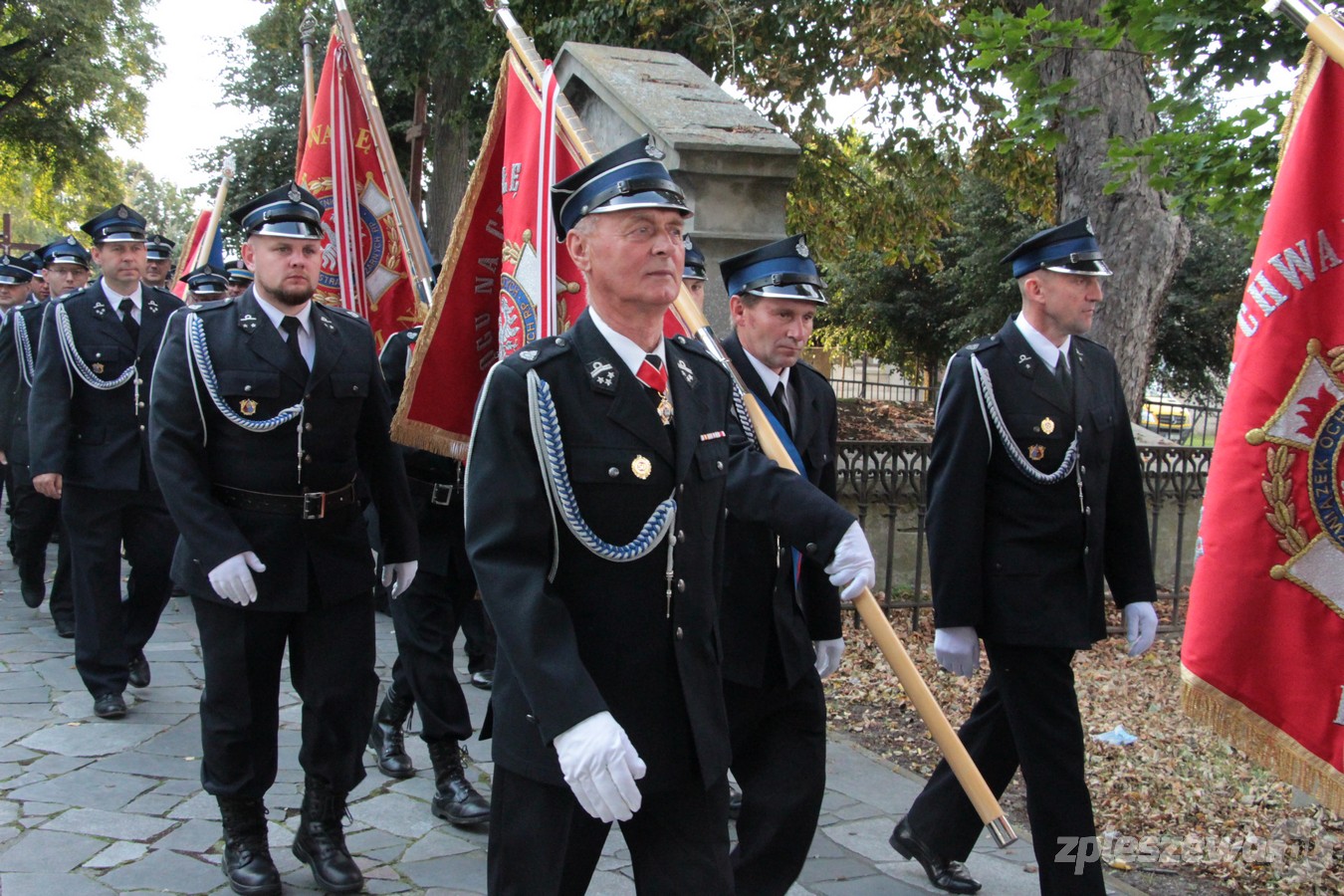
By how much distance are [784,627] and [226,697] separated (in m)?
1.85

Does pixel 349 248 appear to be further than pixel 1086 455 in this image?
Yes

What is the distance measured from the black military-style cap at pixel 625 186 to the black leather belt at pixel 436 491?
2.66m

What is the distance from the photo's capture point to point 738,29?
11.8m

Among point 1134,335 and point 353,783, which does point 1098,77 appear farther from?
point 353,783

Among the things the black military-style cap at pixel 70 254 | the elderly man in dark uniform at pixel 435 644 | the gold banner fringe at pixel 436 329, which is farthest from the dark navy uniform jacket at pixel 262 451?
the black military-style cap at pixel 70 254

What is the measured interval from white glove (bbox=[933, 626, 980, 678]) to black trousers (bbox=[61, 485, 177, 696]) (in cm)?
408

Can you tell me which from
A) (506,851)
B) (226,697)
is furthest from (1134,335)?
(506,851)

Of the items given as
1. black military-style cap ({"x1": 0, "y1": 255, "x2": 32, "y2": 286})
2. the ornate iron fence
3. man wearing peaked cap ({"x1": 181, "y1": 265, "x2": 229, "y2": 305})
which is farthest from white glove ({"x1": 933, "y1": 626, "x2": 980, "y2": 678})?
black military-style cap ({"x1": 0, "y1": 255, "x2": 32, "y2": 286})

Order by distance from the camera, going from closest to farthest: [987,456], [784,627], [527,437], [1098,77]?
[527,437]
[784,627]
[987,456]
[1098,77]

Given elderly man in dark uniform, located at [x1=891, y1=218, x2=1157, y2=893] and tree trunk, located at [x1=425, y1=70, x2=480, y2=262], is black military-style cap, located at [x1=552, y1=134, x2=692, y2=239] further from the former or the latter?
tree trunk, located at [x1=425, y1=70, x2=480, y2=262]

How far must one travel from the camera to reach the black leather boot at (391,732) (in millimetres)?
5594

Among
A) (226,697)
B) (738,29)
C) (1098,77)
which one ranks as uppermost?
(738,29)

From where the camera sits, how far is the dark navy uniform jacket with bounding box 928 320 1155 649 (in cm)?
416

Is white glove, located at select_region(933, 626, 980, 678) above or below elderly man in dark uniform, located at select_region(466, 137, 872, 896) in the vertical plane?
below
